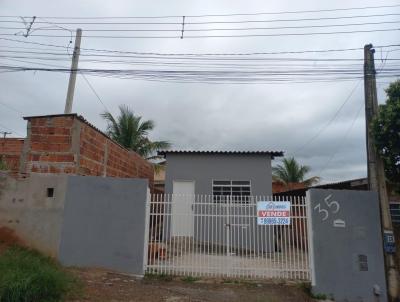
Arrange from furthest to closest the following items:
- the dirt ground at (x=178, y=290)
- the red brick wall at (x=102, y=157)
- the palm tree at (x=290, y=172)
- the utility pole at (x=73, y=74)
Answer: the palm tree at (x=290, y=172) < the utility pole at (x=73, y=74) < the red brick wall at (x=102, y=157) < the dirt ground at (x=178, y=290)

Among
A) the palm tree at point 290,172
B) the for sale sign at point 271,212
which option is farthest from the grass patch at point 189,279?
the palm tree at point 290,172

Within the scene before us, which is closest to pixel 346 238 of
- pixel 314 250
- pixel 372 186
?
pixel 314 250

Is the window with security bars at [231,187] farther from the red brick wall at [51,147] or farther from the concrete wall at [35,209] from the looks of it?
the concrete wall at [35,209]

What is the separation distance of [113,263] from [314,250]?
14.5 feet

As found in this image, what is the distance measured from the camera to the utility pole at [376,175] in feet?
23.8

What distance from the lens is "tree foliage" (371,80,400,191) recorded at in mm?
6971

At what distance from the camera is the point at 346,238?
7406 mm

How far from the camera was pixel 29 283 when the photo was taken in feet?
15.7

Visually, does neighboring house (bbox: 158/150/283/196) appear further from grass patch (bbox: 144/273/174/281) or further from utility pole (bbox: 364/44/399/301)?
grass patch (bbox: 144/273/174/281)

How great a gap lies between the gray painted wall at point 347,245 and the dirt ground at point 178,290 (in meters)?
0.73

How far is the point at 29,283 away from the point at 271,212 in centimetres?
504

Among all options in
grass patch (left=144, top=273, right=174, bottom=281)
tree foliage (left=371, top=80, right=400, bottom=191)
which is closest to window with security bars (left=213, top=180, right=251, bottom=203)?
grass patch (left=144, top=273, right=174, bottom=281)

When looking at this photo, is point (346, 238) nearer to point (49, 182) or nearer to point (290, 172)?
point (49, 182)

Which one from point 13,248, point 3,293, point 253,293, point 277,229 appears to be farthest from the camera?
point 277,229
